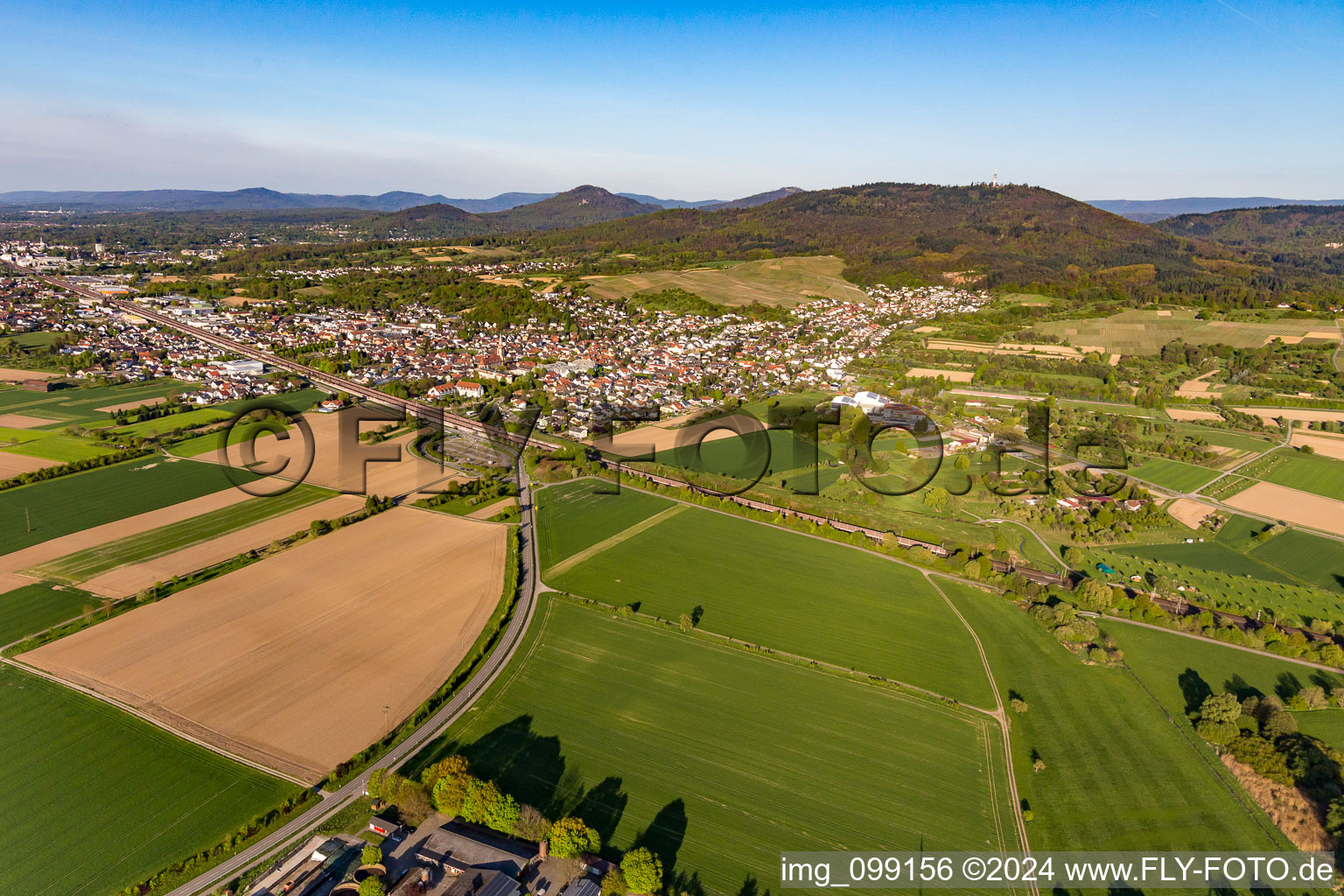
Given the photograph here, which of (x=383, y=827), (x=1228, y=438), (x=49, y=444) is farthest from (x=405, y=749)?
(x=1228, y=438)

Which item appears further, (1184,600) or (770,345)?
(770,345)

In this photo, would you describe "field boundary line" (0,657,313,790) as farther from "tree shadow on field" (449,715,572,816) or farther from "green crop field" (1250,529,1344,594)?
"green crop field" (1250,529,1344,594)

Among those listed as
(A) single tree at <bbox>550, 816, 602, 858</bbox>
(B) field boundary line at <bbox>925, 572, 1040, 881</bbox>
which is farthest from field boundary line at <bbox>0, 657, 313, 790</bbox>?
(B) field boundary line at <bbox>925, 572, 1040, 881</bbox>

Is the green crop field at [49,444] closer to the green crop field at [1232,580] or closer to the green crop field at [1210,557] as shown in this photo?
the green crop field at [1232,580]

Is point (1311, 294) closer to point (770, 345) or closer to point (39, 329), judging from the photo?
point (770, 345)

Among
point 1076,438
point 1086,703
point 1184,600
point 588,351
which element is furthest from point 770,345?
point 1086,703

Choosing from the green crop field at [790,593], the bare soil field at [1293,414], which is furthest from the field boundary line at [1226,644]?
the bare soil field at [1293,414]

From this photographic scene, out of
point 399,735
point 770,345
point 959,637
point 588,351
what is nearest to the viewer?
point 399,735
